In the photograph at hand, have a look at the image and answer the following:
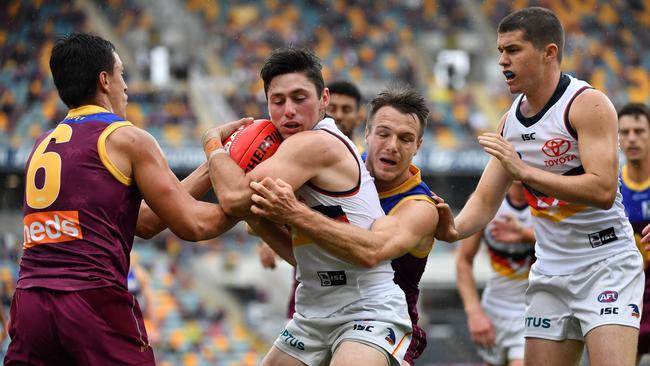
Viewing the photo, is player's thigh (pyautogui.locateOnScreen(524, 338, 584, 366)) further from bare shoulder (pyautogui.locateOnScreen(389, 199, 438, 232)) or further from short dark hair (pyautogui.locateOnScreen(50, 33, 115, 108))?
short dark hair (pyautogui.locateOnScreen(50, 33, 115, 108))

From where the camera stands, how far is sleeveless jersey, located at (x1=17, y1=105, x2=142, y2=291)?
17.4 feet

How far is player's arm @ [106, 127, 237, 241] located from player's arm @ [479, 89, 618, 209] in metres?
1.86

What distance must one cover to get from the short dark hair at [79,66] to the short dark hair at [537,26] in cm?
261

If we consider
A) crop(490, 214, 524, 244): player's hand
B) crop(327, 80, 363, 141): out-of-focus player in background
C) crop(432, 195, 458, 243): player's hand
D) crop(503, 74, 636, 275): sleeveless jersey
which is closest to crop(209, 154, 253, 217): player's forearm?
crop(432, 195, 458, 243): player's hand

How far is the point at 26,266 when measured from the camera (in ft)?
17.7

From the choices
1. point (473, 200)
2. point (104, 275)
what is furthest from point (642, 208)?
point (104, 275)

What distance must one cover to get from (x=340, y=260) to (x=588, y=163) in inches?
66.0

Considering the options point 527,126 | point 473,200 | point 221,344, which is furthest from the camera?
point 221,344

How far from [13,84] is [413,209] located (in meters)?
26.9

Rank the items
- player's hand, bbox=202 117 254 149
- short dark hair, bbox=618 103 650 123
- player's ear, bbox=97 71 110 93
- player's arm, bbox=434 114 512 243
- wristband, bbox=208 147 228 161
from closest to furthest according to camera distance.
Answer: player's ear, bbox=97 71 110 93 < wristband, bbox=208 147 228 161 < player's hand, bbox=202 117 254 149 < player's arm, bbox=434 114 512 243 < short dark hair, bbox=618 103 650 123

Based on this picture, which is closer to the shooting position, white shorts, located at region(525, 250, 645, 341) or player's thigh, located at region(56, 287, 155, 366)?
player's thigh, located at region(56, 287, 155, 366)

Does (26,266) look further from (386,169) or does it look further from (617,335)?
(617,335)

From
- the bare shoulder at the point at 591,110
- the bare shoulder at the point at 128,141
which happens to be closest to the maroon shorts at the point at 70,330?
the bare shoulder at the point at 128,141

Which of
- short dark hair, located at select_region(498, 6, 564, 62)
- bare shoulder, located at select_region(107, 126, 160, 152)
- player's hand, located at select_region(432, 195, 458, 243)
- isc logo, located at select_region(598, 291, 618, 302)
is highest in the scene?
short dark hair, located at select_region(498, 6, 564, 62)
